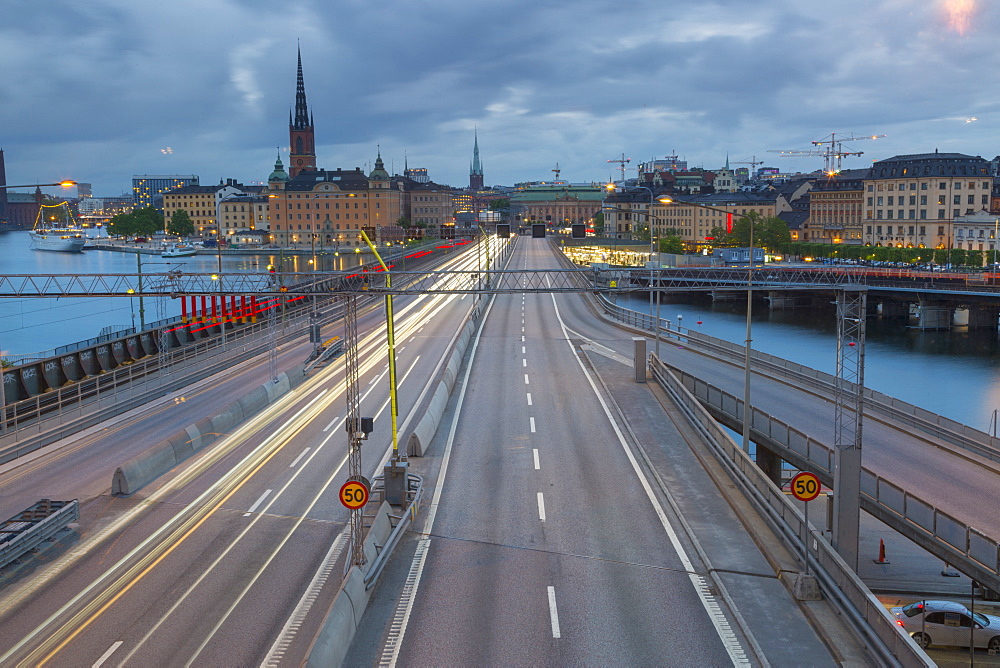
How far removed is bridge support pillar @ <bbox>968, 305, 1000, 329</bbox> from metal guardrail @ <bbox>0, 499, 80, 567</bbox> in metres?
102

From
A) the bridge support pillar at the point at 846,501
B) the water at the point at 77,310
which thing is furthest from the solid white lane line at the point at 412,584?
the water at the point at 77,310

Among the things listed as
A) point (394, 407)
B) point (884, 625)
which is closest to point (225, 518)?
point (394, 407)

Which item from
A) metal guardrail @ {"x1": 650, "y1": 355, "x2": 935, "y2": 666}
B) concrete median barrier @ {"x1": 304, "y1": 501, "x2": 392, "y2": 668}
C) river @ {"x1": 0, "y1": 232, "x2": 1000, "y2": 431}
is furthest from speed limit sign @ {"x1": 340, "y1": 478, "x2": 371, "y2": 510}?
river @ {"x1": 0, "y1": 232, "x2": 1000, "y2": 431}

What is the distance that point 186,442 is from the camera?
32656 mm

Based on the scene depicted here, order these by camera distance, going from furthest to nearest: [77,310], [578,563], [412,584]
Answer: [77,310]
[578,563]
[412,584]

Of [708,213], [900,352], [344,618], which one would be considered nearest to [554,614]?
[344,618]

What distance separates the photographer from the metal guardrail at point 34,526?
21.5 metres

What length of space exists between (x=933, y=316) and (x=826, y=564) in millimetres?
92275

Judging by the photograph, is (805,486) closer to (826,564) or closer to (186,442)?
(826,564)

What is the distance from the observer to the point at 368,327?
2921 inches

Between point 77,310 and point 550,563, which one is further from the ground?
point 550,563

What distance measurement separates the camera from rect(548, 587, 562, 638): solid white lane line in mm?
18234

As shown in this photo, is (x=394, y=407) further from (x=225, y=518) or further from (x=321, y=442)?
(x=321, y=442)

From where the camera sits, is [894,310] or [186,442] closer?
[186,442]
